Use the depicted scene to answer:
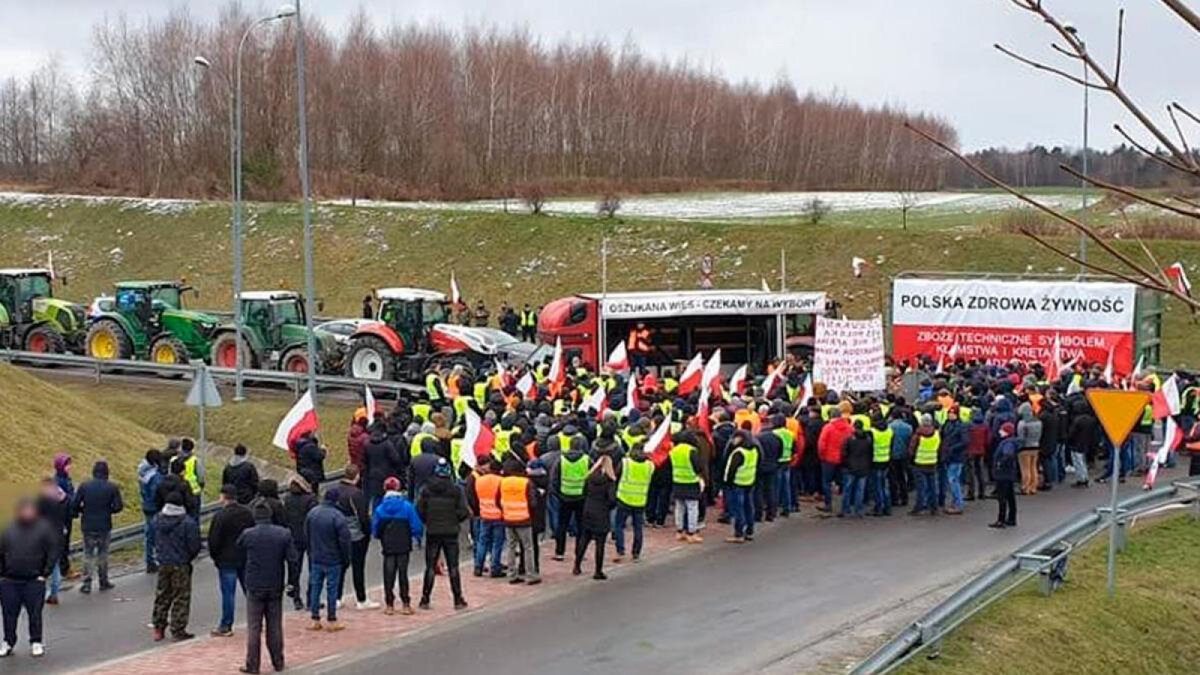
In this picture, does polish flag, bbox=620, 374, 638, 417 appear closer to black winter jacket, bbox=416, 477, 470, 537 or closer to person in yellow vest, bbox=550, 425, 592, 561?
person in yellow vest, bbox=550, 425, 592, 561

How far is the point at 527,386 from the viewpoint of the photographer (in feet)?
73.9

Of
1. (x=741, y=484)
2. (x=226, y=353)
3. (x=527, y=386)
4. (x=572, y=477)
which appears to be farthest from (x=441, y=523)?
(x=226, y=353)

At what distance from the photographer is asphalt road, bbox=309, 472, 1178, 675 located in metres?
12.5

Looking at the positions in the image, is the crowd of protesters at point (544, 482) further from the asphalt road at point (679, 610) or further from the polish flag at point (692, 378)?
the asphalt road at point (679, 610)

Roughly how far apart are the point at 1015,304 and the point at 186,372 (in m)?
17.9

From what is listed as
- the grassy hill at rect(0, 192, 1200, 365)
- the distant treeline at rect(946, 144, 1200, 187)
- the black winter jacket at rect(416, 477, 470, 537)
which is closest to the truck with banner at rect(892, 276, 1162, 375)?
the grassy hill at rect(0, 192, 1200, 365)

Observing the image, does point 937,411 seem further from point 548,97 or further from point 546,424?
point 548,97

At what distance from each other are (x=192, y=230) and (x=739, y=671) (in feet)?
174

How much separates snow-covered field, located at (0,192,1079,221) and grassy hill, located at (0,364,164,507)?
A: 3823cm

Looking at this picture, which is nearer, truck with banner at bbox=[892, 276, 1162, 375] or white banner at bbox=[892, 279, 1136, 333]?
truck with banner at bbox=[892, 276, 1162, 375]

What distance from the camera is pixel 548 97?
89.4 m

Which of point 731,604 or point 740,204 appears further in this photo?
point 740,204

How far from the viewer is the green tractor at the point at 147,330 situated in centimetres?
3216

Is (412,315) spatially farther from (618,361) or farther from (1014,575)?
(1014,575)
